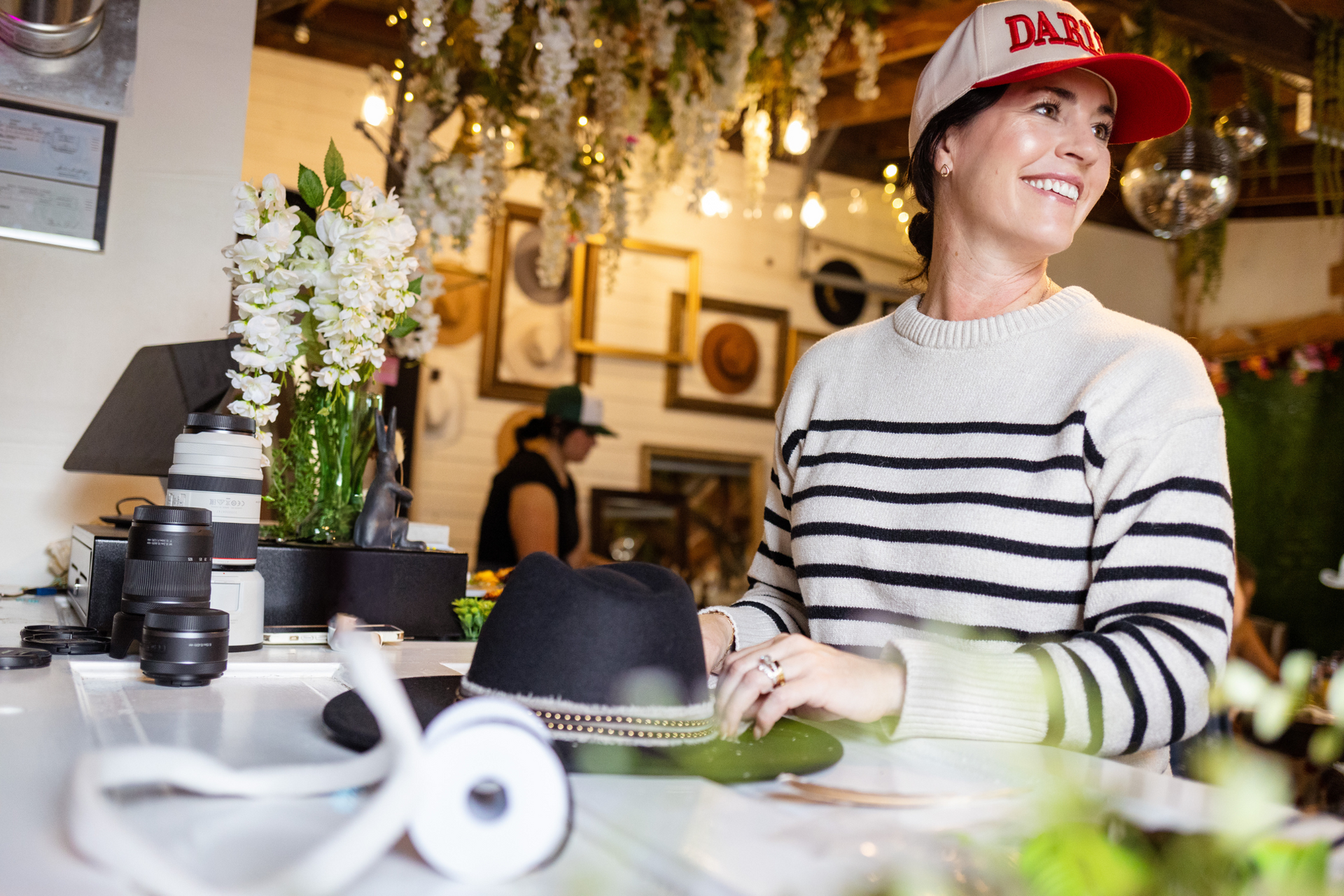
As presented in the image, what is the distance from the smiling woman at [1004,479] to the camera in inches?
41.5

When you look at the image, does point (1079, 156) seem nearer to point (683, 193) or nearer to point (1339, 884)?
point (1339, 884)

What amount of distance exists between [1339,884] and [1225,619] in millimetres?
889

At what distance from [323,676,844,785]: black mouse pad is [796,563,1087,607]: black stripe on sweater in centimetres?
43

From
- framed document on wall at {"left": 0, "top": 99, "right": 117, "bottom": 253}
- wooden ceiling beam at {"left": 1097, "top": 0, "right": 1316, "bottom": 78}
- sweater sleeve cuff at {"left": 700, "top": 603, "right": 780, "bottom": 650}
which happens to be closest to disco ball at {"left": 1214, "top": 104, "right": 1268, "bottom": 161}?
wooden ceiling beam at {"left": 1097, "top": 0, "right": 1316, "bottom": 78}

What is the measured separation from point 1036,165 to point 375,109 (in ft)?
10.6

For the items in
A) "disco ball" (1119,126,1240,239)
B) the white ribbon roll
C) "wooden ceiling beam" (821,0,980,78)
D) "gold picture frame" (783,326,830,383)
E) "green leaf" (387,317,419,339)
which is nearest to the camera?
the white ribbon roll

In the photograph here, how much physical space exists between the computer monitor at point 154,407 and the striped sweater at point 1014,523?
100 centimetres

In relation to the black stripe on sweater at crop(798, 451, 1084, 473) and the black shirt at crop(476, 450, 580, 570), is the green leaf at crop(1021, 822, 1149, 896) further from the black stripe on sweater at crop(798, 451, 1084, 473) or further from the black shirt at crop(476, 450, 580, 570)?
the black shirt at crop(476, 450, 580, 570)

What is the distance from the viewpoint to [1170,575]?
1126 millimetres

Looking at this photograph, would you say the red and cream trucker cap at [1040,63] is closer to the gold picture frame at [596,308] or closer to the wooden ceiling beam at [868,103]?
the gold picture frame at [596,308]

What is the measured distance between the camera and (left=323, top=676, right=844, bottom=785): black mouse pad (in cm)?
82

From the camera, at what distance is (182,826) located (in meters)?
0.65

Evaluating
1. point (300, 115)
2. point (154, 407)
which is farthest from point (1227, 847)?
point (300, 115)

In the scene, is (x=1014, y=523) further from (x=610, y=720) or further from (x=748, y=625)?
(x=610, y=720)
